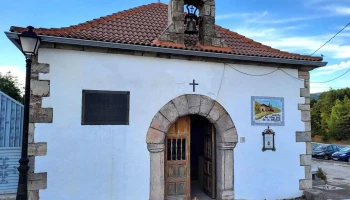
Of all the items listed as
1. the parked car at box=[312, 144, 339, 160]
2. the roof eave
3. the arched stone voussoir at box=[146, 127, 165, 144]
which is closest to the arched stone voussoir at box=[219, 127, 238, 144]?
the arched stone voussoir at box=[146, 127, 165, 144]

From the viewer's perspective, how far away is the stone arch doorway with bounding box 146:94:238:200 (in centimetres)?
588

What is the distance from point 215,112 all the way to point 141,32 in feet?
8.42

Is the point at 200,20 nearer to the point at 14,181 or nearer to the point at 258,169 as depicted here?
the point at 258,169

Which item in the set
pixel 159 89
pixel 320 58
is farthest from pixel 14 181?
pixel 320 58

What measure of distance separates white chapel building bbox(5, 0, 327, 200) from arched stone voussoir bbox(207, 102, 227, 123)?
0.03 m

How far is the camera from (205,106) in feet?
20.6

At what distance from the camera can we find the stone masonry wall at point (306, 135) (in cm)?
700

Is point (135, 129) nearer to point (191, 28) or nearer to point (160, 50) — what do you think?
point (160, 50)

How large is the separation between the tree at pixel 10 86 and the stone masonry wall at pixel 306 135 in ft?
37.7

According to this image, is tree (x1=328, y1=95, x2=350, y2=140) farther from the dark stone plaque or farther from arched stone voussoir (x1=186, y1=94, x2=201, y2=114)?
the dark stone plaque

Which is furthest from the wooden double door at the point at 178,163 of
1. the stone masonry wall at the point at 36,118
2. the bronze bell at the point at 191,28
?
the stone masonry wall at the point at 36,118

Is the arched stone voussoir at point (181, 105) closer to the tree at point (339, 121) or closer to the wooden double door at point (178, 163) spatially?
the wooden double door at point (178, 163)

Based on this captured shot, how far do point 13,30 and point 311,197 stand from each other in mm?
7409

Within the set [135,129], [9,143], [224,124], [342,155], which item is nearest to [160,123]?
[135,129]
